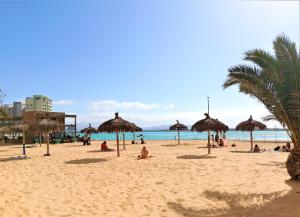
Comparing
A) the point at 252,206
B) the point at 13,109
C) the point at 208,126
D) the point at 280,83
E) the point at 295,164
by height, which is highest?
the point at 13,109

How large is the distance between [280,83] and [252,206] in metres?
3.84

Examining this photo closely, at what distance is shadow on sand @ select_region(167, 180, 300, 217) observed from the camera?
689 cm

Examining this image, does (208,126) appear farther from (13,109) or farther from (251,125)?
(13,109)

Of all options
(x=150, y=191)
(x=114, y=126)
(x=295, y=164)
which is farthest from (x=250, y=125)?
(x=150, y=191)

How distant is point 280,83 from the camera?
31.0 feet

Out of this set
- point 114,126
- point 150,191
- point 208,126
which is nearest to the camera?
point 150,191

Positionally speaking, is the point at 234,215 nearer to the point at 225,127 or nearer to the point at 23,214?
the point at 23,214

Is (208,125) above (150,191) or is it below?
above

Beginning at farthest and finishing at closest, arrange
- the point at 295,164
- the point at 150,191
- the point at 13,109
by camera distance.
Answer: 1. the point at 13,109
2. the point at 295,164
3. the point at 150,191

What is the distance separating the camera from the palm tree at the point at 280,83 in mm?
9398

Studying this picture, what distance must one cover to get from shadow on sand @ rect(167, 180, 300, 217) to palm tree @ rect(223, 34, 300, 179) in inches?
74.1

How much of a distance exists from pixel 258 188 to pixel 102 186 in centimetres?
453

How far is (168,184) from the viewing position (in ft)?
32.8

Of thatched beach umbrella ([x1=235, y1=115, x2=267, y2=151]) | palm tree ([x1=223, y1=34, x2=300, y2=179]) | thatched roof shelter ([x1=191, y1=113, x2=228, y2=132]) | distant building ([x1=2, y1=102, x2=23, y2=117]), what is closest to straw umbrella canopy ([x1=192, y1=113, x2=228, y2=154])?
thatched roof shelter ([x1=191, y1=113, x2=228, y2=132])
